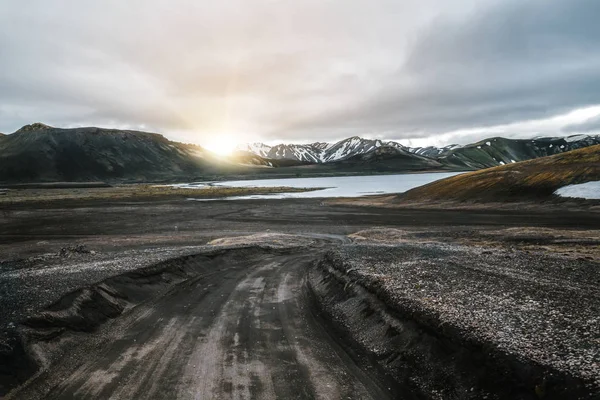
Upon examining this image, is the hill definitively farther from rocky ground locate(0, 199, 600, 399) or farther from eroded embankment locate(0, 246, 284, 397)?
eroded embankment locate(0, 246, 284, 397)

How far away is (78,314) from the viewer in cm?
1380

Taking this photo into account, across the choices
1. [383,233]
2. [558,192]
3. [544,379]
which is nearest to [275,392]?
[544,379]

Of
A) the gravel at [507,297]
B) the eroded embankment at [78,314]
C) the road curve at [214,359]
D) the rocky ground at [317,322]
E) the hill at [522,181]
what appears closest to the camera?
the gravel at [507,297]

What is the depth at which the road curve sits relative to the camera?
9.48 meters

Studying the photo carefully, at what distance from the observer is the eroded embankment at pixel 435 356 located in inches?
313

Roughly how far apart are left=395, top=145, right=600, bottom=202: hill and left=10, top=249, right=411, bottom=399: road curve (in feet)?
215

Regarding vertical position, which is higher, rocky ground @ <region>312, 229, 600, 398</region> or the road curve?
rocky ground @ <region>312, 229, 600, 398</region>

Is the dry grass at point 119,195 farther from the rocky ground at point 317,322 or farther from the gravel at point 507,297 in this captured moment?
the gravel at point 507,297

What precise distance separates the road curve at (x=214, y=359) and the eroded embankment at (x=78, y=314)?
415 millimetres

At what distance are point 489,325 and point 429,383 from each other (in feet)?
8.46

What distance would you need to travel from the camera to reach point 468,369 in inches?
366

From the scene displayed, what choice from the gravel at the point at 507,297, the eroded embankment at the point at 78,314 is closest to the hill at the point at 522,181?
the gravel at the point at 507,297

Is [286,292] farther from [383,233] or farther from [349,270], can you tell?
[383,233]

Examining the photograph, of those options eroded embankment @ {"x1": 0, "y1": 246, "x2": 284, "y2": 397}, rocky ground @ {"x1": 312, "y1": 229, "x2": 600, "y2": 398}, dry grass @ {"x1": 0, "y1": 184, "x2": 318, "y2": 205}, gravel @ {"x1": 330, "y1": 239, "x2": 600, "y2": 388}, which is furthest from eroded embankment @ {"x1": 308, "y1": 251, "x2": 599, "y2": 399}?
dry grass @ {"x1": 0, "y1": 184, "x2": 318, "y2": 205}
